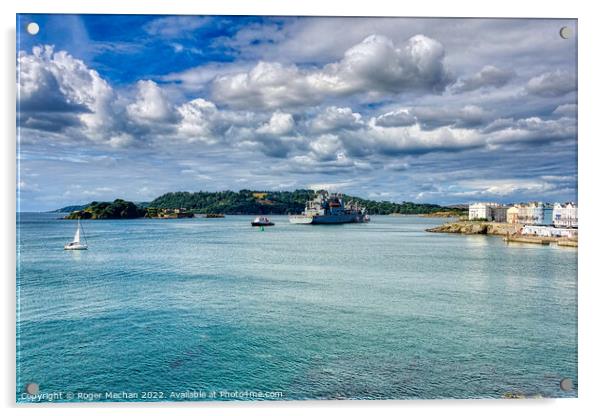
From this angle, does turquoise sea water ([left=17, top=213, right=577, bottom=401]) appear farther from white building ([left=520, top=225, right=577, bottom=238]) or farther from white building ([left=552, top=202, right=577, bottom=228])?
white building ([left=520, top=225, right=577, bottom=238])

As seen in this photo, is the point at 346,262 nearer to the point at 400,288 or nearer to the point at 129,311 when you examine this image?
the point at 400,288

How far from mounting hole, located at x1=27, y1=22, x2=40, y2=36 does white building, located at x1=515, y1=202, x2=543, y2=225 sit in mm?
7629

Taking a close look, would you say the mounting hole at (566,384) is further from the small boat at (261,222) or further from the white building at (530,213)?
the small boat at (261,222)

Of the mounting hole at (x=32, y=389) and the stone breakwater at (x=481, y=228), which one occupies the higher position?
the stone breakwater at (x=481, y=228)

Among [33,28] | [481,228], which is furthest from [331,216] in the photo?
[33,28]

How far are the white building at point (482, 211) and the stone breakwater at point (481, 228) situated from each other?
45 cm

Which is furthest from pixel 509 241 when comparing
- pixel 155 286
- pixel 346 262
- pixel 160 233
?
pixel 160 233

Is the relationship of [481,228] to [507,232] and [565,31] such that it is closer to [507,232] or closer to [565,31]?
[507,232]

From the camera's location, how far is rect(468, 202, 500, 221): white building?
31.7ft

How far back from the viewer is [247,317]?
21.0ft

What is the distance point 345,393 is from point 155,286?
486 cm

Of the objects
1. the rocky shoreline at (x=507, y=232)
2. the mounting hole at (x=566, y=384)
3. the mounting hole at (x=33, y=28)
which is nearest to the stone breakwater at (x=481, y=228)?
the rocky shoreline at (x=507, y=232)

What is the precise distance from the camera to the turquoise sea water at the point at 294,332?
15.6 feet

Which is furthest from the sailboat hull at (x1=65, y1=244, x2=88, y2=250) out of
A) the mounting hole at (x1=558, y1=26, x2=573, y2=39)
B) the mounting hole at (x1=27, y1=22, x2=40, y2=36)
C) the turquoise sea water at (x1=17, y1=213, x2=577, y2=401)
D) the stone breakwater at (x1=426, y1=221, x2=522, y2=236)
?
the mounting hole at (x1=558, y1=26, x2=573, y2=39)
